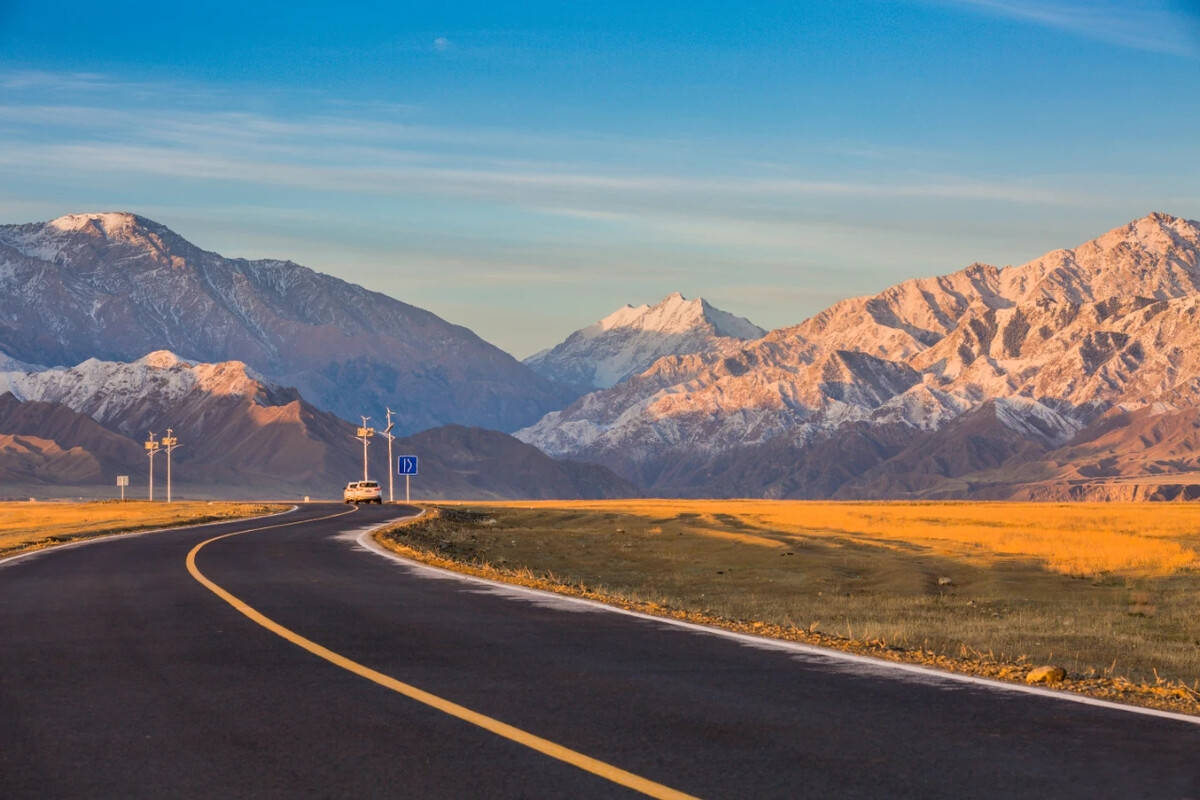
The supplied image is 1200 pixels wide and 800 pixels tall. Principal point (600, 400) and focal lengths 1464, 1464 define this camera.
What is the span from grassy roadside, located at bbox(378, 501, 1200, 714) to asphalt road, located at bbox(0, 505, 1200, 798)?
6.57 feet

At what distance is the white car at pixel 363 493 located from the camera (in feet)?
316

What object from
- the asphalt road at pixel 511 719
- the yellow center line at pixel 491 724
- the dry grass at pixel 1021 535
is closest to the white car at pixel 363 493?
the dry grass at pixel 1021 535

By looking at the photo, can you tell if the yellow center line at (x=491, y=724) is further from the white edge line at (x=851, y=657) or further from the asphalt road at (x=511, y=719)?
the white edge line at (x=851, y=657)

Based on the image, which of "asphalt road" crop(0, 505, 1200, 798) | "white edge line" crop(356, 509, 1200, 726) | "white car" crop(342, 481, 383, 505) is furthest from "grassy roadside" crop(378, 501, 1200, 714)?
"white car" crop(342, 481, 383, 505)

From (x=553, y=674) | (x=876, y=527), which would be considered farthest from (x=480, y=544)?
(x=553, y=674)

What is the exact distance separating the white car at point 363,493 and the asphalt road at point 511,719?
79723 millimetres

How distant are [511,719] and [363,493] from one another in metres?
88.4

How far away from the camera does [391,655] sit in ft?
43.7

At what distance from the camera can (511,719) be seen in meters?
10.0

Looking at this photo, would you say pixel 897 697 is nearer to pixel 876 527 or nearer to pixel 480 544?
pixel 480 544

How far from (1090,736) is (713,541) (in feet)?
140

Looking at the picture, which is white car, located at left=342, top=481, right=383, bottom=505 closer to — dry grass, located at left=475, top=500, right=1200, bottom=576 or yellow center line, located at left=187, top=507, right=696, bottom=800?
dry grass, located at left=475, top=500, right=1200, bottom=576

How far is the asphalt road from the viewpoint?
26.9 feet

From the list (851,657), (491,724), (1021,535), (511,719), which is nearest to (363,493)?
(1021,535)
